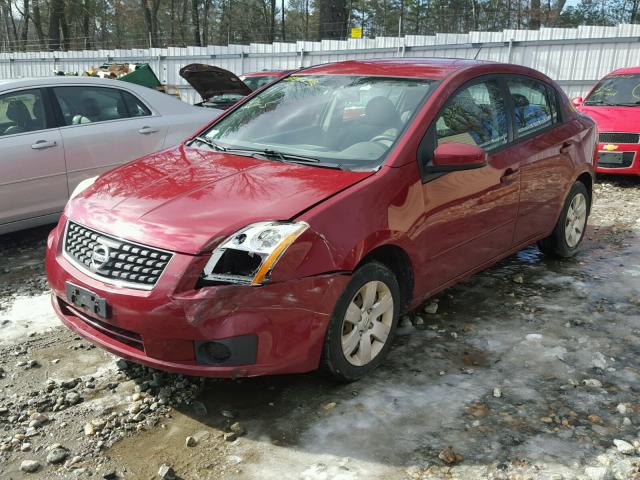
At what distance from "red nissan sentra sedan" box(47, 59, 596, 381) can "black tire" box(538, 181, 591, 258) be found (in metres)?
0.58

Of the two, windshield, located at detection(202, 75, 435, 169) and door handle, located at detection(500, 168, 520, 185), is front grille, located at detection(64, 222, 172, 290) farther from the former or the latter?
door handle, located at detection(500, 168, 520, 185)

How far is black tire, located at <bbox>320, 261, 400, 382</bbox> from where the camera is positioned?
3020 millimetres

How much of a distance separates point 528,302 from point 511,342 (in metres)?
0.75

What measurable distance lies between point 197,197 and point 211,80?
18.3 ft

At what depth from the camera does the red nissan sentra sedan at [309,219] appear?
9.02 feet

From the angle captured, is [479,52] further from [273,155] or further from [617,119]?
[273,155]

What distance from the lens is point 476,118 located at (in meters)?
4.08

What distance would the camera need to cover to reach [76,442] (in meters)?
2.82

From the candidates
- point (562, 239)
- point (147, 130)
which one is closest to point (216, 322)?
point (562, 239)

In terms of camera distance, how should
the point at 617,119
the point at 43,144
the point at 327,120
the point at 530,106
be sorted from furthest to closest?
the point at 617,119
the point at 43,144
the point at 530,106
the point at 327,120

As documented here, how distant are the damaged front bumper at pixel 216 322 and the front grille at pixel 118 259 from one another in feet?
0.15

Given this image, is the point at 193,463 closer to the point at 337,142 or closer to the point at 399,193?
the point at 399,193

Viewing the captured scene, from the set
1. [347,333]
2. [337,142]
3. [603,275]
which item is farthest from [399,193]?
[603,275]

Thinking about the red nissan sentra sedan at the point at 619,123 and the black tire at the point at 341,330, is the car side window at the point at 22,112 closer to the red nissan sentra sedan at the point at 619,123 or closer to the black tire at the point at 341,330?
the black tire at the point at 341,330
